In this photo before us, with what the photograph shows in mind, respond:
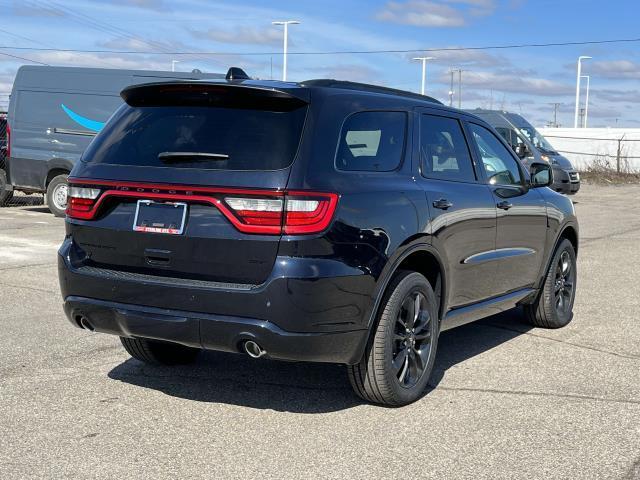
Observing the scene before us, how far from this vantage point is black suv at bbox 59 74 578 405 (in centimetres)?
442

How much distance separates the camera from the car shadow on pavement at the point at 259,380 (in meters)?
5.18

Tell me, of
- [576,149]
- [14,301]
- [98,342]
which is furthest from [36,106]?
[576,149]

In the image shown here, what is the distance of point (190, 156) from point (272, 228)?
0.63 metres

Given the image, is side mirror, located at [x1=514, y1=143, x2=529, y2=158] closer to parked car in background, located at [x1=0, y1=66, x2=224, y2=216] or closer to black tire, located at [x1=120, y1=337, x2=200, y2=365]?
parked car in background, located at [x1=0, y1=66, x2=224, y2=216]

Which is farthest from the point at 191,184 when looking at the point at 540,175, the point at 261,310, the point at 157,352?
the point at 540,175

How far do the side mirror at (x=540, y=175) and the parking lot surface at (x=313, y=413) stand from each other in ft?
3.97

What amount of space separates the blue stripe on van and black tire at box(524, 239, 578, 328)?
1064cm

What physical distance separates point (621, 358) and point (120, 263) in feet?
12.0

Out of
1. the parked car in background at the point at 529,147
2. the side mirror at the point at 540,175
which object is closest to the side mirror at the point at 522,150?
the parked car in background at the point at 529,147

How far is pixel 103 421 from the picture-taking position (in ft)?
15.5

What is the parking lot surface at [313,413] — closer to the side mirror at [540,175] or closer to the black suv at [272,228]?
the black suv at [272,228]

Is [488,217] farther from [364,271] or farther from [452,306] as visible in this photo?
[364,271]

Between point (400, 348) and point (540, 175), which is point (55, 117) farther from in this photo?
point (400, 348)

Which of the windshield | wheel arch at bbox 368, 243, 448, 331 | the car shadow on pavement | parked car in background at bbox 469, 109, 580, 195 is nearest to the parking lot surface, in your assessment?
the car shadow on pavement
